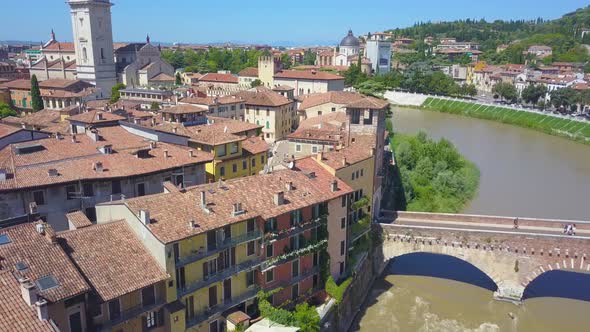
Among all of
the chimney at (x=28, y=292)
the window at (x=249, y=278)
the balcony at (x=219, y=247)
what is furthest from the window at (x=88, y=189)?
the chimney at (x=28, y=292)

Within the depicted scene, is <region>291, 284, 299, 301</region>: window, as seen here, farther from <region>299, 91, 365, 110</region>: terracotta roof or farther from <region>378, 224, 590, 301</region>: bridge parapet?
<region>299, 91, 365, 110</region>: terracotta roof

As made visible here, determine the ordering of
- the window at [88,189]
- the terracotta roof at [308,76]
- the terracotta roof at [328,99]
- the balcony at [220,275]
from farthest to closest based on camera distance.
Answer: the terracotta roof at [308,76], the terracotta roof at [328,99], the window at [88,189], the balcony at [220,275]

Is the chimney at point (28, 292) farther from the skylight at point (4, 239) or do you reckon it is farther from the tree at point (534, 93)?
the tree at point (534, 93)

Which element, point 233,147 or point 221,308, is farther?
point 233,147

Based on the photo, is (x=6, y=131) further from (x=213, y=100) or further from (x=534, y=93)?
(x=534, y=93)

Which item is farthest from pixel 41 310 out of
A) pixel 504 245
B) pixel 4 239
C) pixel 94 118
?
pixel 94 118
